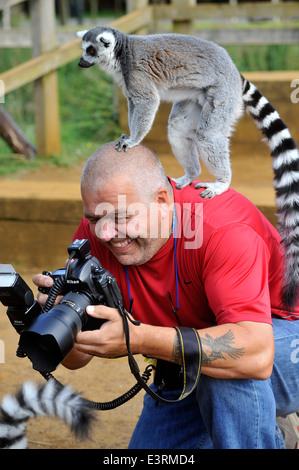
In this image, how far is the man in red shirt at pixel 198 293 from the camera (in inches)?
66.9

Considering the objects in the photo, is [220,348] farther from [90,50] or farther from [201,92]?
[90,50]

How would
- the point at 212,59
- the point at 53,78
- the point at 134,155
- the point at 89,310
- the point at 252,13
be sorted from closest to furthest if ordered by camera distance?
the point at 89,310
the point at 134,155
the point at 212,59
the point at 53,78
the point at 252,13

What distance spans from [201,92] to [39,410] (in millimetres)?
1151

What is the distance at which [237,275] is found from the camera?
1.77 m

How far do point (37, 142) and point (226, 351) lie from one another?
392 cm

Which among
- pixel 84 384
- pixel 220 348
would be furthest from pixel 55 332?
pixel 84 384

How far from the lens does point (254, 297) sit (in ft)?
5.71

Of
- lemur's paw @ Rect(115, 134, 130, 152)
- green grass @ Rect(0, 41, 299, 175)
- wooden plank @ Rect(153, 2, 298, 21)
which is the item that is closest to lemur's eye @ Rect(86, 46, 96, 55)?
lemur's paw @ Rect(115, 134, 130, 152)

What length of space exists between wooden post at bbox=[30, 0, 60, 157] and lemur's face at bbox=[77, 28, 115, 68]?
3047 mm

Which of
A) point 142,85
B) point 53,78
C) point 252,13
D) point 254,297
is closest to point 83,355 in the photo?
point 254,297

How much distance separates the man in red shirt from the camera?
66.9 inches

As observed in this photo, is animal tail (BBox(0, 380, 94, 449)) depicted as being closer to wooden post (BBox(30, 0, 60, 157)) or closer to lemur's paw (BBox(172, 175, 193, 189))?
lemur's paw (BBox(172, 175, 193, 189))

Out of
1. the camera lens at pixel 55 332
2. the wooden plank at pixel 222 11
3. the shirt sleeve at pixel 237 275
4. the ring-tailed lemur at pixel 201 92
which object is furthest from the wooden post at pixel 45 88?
the camera lens at pixel 55 332
